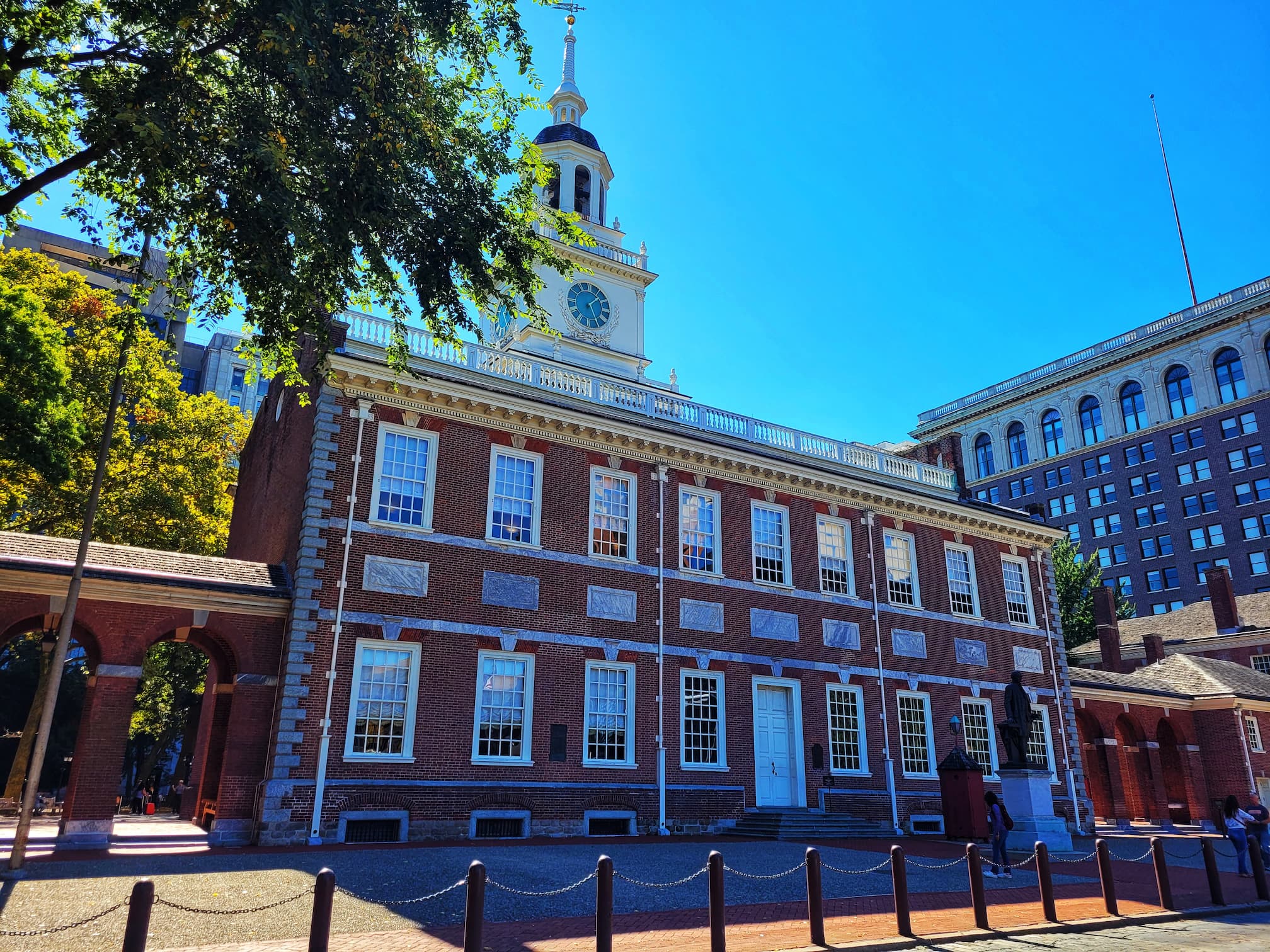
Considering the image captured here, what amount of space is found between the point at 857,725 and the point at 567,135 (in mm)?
24403

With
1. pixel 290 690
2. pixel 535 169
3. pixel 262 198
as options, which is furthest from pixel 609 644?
pixel 262 198

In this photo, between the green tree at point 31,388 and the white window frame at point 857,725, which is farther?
the white window frame at point 857,725

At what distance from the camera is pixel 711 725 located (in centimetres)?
2259

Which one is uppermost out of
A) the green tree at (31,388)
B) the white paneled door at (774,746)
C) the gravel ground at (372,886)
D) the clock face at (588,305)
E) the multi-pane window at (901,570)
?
the clock face at (588,305)

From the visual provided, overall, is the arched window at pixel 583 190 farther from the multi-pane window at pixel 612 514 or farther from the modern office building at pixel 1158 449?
the modern office building at pixel 1158 449

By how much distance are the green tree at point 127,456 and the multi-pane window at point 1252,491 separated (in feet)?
199

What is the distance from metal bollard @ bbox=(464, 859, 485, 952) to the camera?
321 inches

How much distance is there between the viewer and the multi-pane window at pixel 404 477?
19.5 metres

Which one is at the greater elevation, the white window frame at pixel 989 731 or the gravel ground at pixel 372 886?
the white window frame at pixel 989 731

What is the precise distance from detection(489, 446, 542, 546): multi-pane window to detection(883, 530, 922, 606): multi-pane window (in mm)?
11449

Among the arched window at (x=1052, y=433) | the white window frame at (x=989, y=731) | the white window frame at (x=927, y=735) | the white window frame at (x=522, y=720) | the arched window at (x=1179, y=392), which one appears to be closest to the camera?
the white window frame at (x=522, y=720)

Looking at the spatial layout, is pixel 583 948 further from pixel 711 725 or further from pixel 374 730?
pixel 711 725

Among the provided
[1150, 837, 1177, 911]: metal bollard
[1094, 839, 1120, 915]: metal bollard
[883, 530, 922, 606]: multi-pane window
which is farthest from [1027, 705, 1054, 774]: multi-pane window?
[1094, 839, 1120, 915]: metal bollard

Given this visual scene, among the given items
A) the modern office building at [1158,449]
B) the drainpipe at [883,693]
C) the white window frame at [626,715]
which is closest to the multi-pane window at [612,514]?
the white window frame at [626,715]
